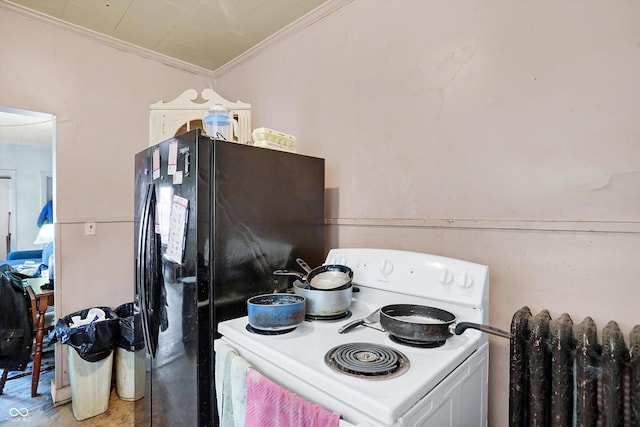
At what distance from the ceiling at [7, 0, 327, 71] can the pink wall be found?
412 mm

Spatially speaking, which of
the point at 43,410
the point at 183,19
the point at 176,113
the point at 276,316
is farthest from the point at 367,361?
the point at 43,410

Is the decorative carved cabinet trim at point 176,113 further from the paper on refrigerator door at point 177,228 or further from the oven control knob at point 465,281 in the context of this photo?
the oven control knob at point 465,281

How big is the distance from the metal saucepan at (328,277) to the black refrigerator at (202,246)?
12 cm

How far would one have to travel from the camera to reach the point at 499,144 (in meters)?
1.29

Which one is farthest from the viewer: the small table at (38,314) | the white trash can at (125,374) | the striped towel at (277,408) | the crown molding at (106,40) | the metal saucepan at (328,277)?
the small table at (38,314)

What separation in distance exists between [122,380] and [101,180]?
1446 mm

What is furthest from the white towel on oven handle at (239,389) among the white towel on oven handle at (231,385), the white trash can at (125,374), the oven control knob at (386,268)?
the white trash can at (125,374)

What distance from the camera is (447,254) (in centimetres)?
142

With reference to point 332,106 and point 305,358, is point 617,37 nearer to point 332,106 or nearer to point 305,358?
point 332,106

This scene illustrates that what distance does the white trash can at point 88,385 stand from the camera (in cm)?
201

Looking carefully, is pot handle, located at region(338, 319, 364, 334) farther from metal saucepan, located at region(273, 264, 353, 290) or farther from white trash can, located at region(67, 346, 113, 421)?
white trash can, located at region(67, 346, 113, 421)

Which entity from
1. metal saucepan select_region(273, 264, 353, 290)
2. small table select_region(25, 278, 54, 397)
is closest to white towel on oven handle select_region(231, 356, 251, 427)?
metal saucepan select_region(273, 264, 353, 290)

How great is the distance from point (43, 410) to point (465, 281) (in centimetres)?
274

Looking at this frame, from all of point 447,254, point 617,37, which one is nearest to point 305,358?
point 447,254
